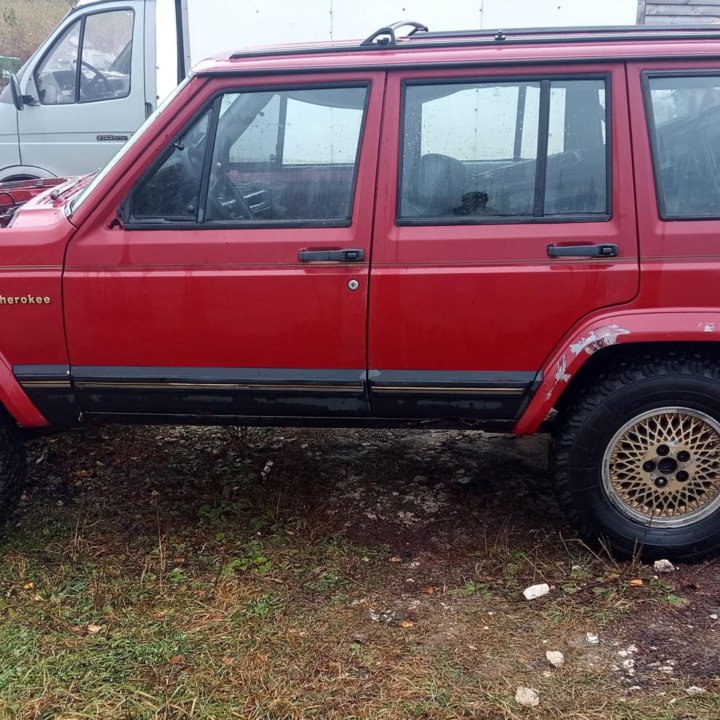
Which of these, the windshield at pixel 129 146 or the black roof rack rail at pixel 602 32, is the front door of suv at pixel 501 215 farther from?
the windshield at pixel 129 146

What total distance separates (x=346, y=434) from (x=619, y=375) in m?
1.85

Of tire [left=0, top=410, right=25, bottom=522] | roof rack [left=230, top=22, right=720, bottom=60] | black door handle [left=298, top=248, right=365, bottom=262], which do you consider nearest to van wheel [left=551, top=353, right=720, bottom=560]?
black door handle [left=298, top=248, right=365, bottom=262]

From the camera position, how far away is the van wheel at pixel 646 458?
114 inches

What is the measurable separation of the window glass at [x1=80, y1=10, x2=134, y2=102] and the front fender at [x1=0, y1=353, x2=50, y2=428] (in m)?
4.36

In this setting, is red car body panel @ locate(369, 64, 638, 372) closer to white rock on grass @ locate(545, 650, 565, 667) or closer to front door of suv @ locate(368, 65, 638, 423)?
front door of suv @ locate(368, 65, 638, 423)

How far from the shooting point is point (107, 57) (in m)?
6.71

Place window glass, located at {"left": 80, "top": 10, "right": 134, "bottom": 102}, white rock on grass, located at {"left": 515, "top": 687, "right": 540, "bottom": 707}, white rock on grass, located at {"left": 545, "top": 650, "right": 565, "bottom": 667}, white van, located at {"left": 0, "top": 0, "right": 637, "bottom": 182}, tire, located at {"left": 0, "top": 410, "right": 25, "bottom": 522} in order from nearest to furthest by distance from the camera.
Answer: white rock on grass, located at {"left": 515, "top": 687, "right": 540, "bottom": 707}
white rock on grass, located at {"left": 545, "top": 650, "right": 565, "bottom": 667}
tire, located at {"left": 0, "top": 410, "right": 25, "bottom": 522}
white van, located at {"left": 0, "top": 0, "right": 637, "bottom": 182}
window glass, located at {"left": 80, "top": 10, "right": 134, "bottom": 102}

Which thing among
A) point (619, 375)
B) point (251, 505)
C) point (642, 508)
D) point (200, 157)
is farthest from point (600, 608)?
point (200, 157)

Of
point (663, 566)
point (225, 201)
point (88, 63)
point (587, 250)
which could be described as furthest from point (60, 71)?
point (663, 566)

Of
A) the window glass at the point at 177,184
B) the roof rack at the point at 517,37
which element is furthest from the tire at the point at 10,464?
the roof rack at the point at 517,37

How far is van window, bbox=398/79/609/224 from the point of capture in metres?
2.83

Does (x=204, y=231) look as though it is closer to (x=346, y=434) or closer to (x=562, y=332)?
(x=562, y=332)

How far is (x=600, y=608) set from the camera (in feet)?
9.36

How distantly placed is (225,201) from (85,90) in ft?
14.9
